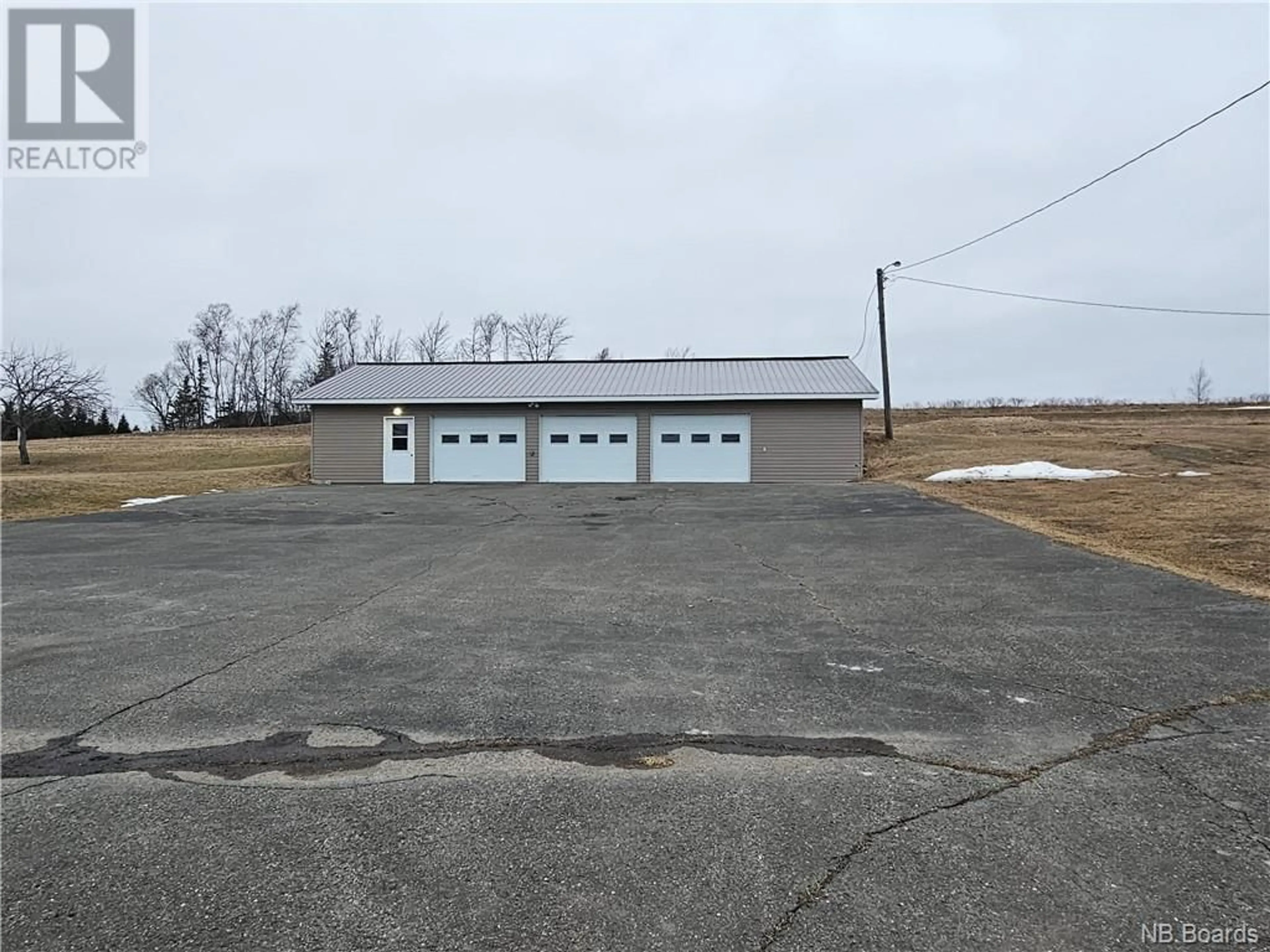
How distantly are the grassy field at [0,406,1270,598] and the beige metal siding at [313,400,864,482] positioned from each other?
5.37 feet

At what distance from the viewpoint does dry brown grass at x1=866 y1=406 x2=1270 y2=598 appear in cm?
859

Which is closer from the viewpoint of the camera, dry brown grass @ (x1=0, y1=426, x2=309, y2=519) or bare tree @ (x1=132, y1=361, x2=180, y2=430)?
dry brown grass @ (x1=0, y1=426, x2=309, y2=519)

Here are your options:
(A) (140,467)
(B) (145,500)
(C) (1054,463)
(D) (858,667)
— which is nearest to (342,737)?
(D) (858,667)

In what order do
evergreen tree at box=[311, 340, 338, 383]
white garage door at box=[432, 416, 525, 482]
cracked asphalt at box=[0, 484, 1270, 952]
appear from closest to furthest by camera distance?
cracked asphalt at box=[0, 484, 1270, 952] → white garage door at box=[432, 416, 525, 482] → evergreen tree at box=[311, 340, 338, 383]

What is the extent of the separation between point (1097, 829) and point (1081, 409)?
5182 cm

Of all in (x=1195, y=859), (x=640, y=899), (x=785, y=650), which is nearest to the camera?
(x=640, y=899)

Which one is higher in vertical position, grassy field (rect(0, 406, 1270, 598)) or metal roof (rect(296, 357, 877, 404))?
metal roof (rect(296, 357, 877, 404))

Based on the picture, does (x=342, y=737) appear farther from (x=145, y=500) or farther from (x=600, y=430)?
(x=600, y=430)

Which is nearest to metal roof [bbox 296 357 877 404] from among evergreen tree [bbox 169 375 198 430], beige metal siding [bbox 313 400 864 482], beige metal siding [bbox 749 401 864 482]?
beige metal siding [bbox 313 400 864 482]

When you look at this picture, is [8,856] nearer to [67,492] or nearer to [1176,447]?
[67,492]

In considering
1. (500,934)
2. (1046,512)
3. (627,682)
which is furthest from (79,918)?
(1046,512)

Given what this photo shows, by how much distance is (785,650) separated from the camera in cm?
514

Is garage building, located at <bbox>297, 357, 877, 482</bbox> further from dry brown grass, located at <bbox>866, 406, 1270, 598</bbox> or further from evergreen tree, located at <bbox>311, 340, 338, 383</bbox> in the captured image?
evergreen tree, located at <bbox>311, 340, 338, 383</bbox>

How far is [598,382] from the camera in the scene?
23.6m
